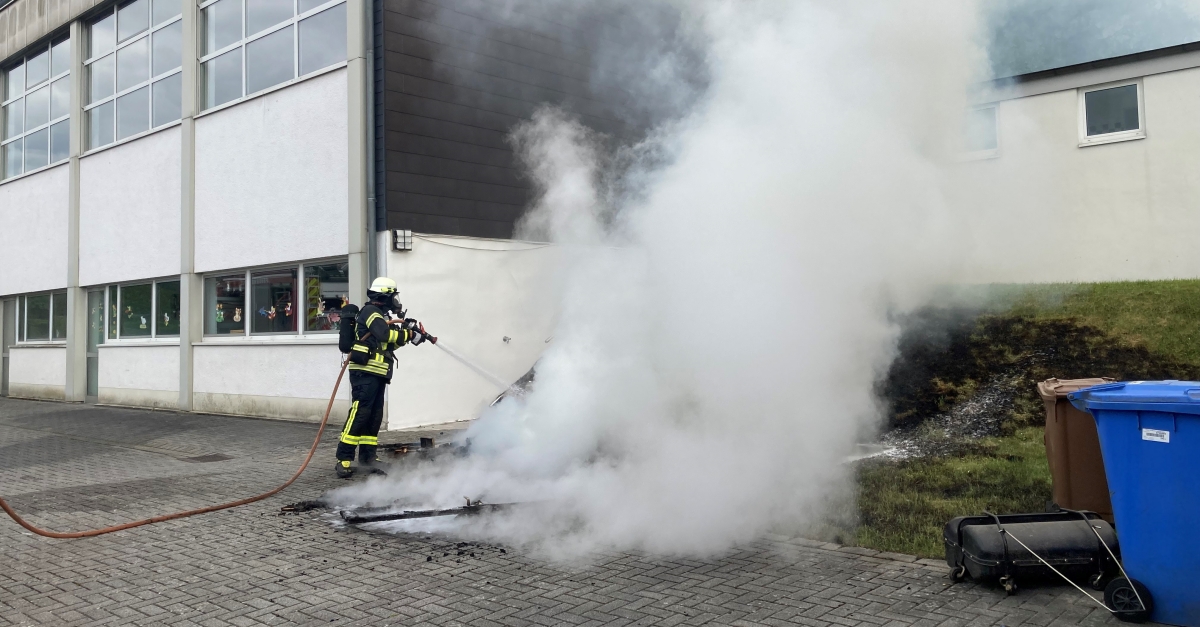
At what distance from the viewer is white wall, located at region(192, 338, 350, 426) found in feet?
36.3

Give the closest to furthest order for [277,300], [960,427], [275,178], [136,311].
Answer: [960,427] → [275,178] → [277,300] → [136,311]

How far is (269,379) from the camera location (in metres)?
12.0

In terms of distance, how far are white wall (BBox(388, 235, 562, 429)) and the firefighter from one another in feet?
9.46

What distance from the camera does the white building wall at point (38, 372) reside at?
1719 centimetres

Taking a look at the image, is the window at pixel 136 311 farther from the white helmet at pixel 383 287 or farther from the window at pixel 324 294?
the white helmet at pixel 383 287

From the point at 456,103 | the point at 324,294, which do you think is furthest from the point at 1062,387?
the point at 324,294

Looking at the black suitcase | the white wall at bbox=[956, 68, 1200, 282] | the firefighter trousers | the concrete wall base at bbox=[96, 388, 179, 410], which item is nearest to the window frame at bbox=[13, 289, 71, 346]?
the concrete wall base at bbox=[96, 388, 179, 410]

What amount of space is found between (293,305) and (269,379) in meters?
1.17

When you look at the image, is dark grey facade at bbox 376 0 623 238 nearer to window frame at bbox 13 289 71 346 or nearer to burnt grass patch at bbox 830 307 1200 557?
burnt grass patch at bbox 830 307 1200 557

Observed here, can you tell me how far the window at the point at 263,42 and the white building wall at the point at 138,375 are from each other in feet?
14.6

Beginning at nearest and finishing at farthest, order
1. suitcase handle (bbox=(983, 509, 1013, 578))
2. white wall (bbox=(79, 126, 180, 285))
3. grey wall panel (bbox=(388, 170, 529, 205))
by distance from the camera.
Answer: suitcase handle (bbox=(983, 509, 1013, 578)), grey wall panel (bbox=(388, 170, 529, 205)), white wall (bbox=(79, 126, 180, 285))

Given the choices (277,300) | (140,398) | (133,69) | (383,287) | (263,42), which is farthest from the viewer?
(133,69)

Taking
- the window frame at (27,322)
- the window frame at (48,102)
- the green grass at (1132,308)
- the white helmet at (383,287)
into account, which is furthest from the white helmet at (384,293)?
the window frame at (27,322)

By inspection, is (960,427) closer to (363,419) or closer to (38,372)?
(363,419)
